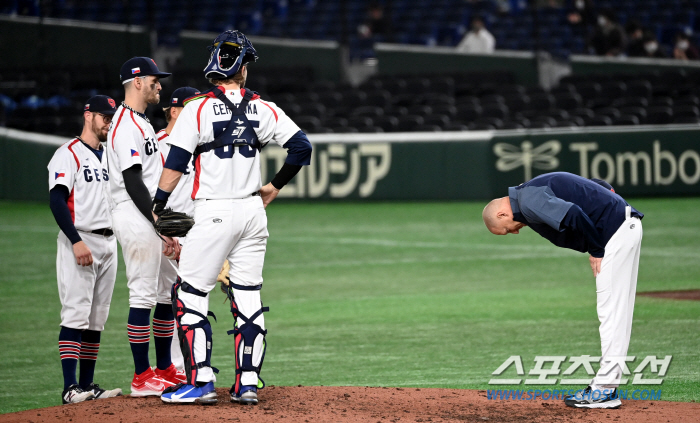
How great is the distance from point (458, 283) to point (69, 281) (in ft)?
21.4

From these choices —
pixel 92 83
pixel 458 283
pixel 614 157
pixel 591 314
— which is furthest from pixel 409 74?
pixel 591 314

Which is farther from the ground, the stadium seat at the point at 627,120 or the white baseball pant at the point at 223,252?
the stadium seat at the point at 627,120

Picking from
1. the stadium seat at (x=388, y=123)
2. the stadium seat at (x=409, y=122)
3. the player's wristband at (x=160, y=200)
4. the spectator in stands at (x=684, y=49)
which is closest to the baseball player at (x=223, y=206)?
the player's wristband at (x=160, y=200)

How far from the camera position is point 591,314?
959 cm

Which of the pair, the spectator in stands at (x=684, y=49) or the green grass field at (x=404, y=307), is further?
the spectator in stands at (x=684, y=49)

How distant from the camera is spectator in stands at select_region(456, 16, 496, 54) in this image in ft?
78.3

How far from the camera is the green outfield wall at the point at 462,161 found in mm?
18469

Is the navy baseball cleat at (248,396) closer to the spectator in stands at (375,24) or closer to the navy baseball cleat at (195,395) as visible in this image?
the navy baseball cleat at (195,395)

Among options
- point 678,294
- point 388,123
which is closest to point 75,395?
point 678,294

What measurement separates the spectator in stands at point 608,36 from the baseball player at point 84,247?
18.8 meters

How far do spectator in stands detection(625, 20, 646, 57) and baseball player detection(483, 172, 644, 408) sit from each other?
18558 millimetres

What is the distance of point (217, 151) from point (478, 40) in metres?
19.5

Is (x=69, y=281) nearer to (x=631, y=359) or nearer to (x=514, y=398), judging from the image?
(x=514, y=398)

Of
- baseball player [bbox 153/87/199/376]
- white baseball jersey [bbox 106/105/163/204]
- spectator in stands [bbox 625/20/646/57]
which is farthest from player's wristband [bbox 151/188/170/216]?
spectator in stands [bbox 625/20/646/57]
